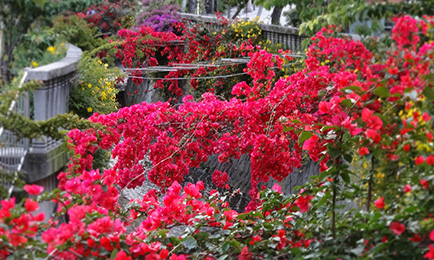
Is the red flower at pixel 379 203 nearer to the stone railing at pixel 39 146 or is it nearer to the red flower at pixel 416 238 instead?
the red flower at pixel 416 238

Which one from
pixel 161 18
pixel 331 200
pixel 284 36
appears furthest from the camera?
pixel 161 18

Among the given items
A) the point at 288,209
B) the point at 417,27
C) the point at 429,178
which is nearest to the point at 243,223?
the point at 288,209

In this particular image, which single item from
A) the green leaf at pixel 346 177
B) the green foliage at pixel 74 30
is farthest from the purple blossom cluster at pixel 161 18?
the green leaf at pixel 346 177

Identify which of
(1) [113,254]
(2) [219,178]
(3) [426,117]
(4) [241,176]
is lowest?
(4) [241,176]

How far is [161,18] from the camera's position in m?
12.4

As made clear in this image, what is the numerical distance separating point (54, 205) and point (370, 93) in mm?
1905

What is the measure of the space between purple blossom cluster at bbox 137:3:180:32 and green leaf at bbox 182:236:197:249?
9.49 metres

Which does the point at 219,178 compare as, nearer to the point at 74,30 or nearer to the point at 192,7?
the point at 74,30

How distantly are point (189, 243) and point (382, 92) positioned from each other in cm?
142

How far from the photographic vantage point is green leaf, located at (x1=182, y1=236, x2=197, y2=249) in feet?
10.7

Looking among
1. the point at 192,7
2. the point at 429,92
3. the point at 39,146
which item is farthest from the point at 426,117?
the point at 192,7

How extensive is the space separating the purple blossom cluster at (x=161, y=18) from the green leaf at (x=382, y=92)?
32.6 ft

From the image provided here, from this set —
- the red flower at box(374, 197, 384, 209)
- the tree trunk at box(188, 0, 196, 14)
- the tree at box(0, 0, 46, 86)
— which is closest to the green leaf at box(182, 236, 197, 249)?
the red flower at box(374, 197, 384, 209)

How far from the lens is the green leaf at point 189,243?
3261 mm
